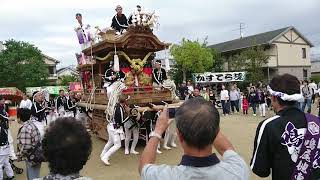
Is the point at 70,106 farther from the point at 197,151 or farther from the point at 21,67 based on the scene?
the point at 21,67

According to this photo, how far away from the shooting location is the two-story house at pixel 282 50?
37.0 m

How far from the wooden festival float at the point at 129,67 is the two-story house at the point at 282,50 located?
26.3m

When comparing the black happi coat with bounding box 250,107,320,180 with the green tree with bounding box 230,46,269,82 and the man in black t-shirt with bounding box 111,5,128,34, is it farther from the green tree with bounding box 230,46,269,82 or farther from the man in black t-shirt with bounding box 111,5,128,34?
the green tree with bounding box 230,46,269,82

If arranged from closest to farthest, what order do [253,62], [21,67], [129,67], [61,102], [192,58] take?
[129,67], [61,102], [253,62], [192,58], [21,67]

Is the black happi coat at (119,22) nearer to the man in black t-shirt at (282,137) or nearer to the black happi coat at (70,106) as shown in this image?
the black happi coat at (70,106)

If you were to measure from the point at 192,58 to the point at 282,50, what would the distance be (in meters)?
8.89

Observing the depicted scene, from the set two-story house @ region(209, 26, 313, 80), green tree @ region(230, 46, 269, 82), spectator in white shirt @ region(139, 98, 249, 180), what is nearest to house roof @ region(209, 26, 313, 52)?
two-story house @ region(209, 26, 313, 80)

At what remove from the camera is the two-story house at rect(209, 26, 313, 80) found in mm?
37000

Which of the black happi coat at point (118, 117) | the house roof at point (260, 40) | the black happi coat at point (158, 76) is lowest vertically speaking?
the black happi coat at point (118, 117)

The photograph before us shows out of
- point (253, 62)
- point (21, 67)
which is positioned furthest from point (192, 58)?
point (21, 67)

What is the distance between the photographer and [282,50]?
37531 millimetres

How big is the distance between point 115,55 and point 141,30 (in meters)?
1.00

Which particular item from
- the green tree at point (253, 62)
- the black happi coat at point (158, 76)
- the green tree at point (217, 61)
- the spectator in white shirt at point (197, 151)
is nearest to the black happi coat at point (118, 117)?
the black happi coat at point (158, 76)

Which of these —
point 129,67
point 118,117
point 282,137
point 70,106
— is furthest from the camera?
point 70,106
